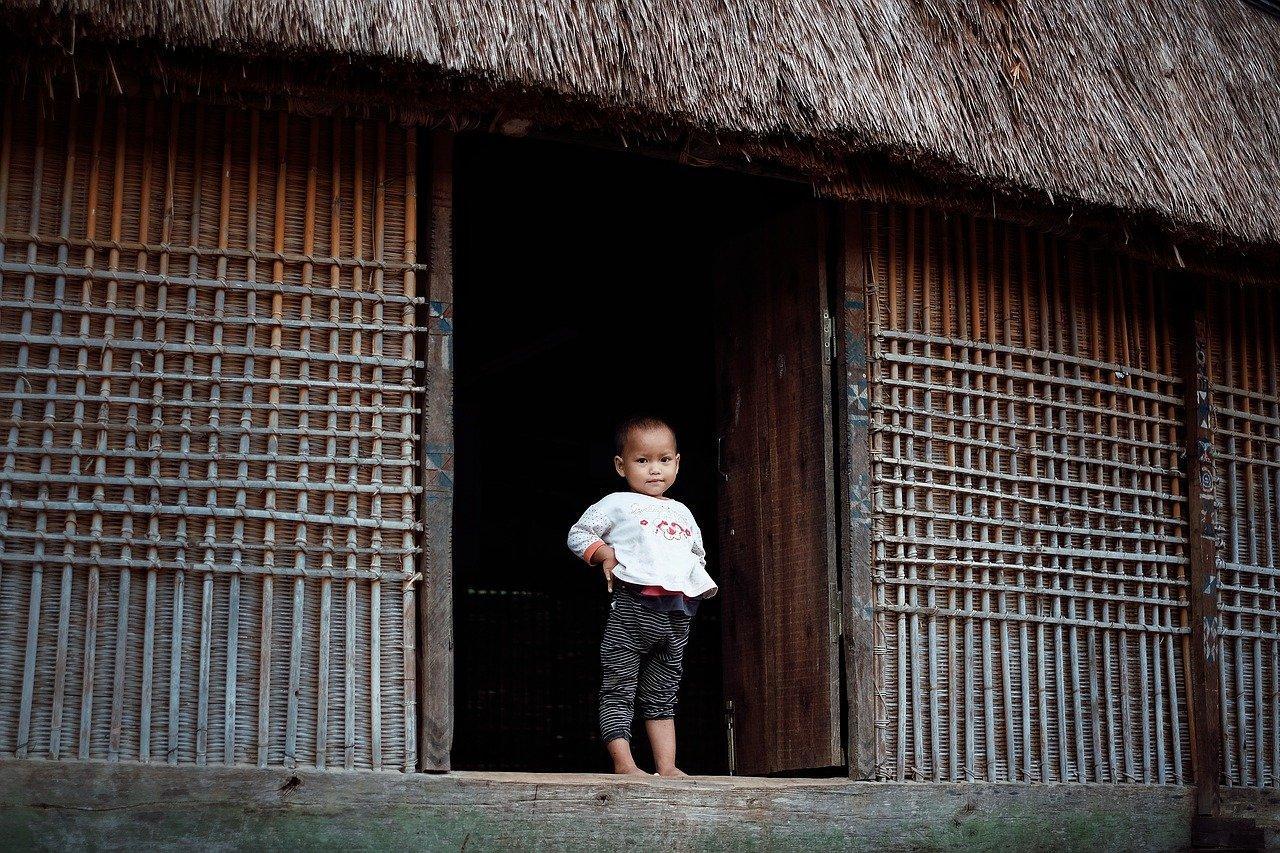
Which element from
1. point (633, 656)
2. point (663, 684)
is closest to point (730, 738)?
point (663, 684)

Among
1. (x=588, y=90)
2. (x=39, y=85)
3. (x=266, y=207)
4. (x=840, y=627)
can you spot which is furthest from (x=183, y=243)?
(x=840, y=627)

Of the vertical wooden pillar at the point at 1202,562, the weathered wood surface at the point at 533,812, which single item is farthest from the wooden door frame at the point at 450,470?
the vertical wooden pillar at the point at 1202,562

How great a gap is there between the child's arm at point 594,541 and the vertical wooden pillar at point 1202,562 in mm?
2203

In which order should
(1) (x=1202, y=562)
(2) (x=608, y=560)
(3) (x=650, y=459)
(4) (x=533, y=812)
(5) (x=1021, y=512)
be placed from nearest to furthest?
(4) (x=533, y=812) < (2) (x=608, y=560) < (3) (x=650, y=459) < (5) (x=1021, y=512) < (1) (x=1202, y=562)

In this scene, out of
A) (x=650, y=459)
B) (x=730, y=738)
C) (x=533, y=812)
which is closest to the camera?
(x=533, y=812)

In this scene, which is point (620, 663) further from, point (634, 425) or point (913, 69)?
point (913, 69)

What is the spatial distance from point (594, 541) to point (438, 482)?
0.78 metres

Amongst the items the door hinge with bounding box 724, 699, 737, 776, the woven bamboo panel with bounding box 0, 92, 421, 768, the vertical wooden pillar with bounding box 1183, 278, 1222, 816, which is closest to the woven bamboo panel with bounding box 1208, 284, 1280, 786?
the vertical wooden pillar with bounding box 1183, 278, 1222, 816

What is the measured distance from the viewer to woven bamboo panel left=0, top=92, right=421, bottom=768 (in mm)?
3740

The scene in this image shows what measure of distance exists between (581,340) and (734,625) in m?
2.62

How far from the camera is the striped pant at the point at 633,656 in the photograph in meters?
4.69

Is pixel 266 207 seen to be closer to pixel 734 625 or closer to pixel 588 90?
pixel 588 90

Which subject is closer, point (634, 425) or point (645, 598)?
point (645, 598)

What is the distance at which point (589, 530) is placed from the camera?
477 cm
